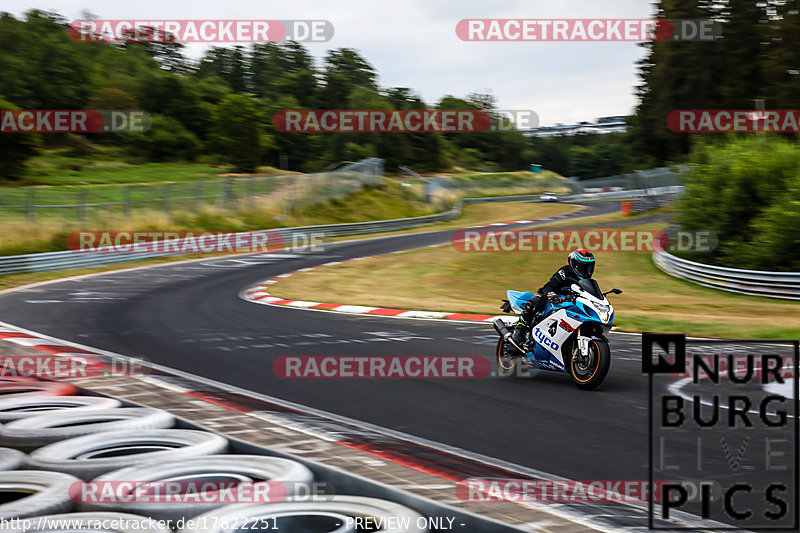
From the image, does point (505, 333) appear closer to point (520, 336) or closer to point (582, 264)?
point (520, 336)

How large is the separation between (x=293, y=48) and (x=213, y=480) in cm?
14096

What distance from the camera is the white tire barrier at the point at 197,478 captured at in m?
4.04

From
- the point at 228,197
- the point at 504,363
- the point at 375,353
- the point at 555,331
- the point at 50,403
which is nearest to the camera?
the point at 50,403

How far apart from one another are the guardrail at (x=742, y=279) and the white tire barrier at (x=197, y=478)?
17390 millimetres

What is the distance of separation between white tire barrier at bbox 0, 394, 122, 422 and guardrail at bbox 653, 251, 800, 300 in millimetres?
16972

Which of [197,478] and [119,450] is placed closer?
[197,478]

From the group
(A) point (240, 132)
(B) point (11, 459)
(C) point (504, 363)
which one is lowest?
(C) point (504, 363)

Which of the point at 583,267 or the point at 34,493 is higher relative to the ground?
the point at 583,267

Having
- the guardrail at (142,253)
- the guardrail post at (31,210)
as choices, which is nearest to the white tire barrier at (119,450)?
the guardrail at (142,253)

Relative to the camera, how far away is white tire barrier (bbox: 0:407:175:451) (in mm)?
5539

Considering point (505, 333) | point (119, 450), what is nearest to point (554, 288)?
point (505, 333)

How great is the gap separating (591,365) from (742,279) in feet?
46.1

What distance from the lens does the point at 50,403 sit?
6.95 m

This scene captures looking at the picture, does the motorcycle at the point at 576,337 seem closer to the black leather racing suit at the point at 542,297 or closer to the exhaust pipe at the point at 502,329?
the black leather racing suit at the point at 542,297
